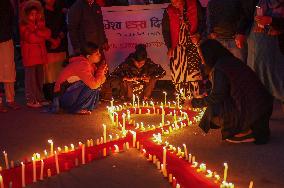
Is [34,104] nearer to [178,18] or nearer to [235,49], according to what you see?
[178,18]

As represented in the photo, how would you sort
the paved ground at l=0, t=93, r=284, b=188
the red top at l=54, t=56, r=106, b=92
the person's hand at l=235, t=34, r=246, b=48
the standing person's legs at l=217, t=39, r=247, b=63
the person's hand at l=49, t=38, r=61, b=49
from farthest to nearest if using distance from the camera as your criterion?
the person's hand at l=49, t=38, r=61, b=49 < the red top at l=54, t=56, r=106, b=92 < the standing person's legs at l=217, t=39, r=247, b=63 < the person's hand at l=235, t=34, r=246, b=48 < the paved ground at l=0, t=93, r=284, b=188

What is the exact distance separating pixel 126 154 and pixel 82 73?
2607mm

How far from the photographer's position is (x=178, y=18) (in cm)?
820

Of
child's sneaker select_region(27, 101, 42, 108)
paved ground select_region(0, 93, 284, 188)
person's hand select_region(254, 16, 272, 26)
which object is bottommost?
paved ground select_region(0, 93, 284, 188)

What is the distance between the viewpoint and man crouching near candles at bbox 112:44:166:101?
905 centimetres

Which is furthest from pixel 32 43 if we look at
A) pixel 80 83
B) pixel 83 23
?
pixel 80 83

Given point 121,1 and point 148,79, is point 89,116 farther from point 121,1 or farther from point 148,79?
point 121,1

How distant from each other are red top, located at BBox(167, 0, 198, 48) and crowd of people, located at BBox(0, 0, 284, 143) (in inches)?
0.6

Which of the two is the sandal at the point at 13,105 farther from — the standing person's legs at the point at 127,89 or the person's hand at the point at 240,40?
the person's hand at the point at 240,40

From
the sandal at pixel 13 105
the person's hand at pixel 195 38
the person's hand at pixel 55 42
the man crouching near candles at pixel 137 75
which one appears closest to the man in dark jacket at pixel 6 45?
the sandal at pixel 13 105

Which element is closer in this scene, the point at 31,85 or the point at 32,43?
the point at 32,43

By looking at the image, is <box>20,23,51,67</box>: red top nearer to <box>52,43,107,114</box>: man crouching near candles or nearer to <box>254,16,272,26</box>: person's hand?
<box>52,43,107,114</box>: man crouching near candles

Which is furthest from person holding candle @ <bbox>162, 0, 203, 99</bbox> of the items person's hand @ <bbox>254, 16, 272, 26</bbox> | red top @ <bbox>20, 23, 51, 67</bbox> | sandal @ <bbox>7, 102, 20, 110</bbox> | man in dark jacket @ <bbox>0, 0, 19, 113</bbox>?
sandal @ <bbox>7, 102, 20, 110</bbox>

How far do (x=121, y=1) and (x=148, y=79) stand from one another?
7.70 feet
